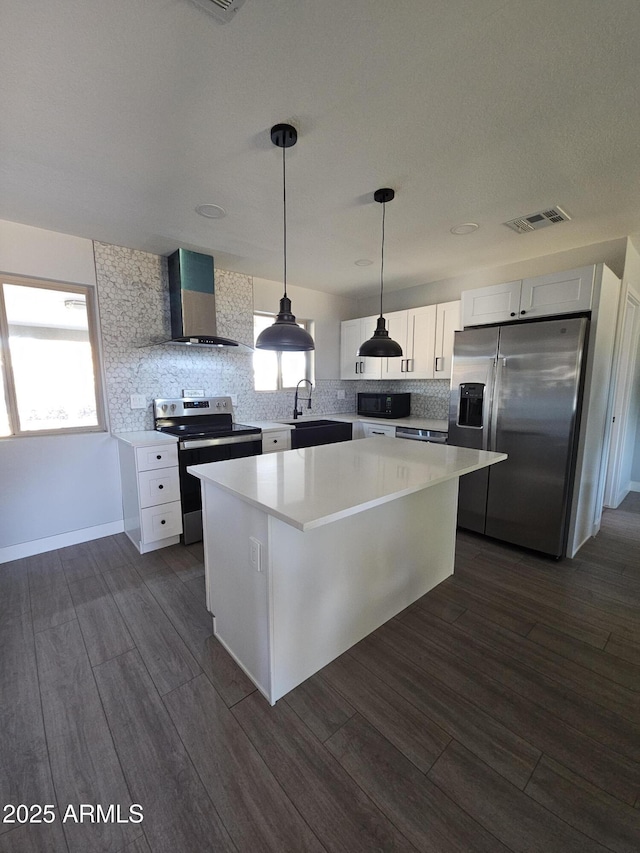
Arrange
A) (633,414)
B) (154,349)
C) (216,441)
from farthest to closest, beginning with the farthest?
1. (633,414)
2. (154,349)
3. (216,441)

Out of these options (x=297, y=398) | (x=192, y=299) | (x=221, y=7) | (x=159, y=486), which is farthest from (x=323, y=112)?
(x=297, y=398)

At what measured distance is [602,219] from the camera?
2502mm

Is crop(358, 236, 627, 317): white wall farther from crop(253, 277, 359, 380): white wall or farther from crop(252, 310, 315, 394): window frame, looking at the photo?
crop(252, 310, 315, 394): window frame

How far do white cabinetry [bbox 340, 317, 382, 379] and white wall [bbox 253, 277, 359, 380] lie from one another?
0.11 meters

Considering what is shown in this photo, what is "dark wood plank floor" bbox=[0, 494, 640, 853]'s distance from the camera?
1117 mm

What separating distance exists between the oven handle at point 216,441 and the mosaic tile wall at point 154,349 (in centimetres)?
69

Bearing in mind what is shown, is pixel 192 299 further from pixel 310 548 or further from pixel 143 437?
pixel 310 548

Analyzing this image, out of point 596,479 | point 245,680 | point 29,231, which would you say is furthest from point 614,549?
point 29,231

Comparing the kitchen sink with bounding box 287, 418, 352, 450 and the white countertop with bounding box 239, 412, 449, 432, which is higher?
the white countertop with bounding box 239, 412, 449, 432

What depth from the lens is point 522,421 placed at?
283cm

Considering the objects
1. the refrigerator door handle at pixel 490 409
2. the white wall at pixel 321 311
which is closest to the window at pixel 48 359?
the white wall at pixel 321 311

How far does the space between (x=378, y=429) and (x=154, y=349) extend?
2.58m

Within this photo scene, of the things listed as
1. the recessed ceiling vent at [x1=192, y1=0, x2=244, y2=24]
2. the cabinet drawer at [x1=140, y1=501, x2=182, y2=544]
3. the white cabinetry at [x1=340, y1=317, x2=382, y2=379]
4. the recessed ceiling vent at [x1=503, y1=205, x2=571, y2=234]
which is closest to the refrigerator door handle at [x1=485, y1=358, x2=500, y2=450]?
the recessed ceiling vent at [x1=503, y1=205, x2=571, y2=234]

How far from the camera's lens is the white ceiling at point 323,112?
117 cm
